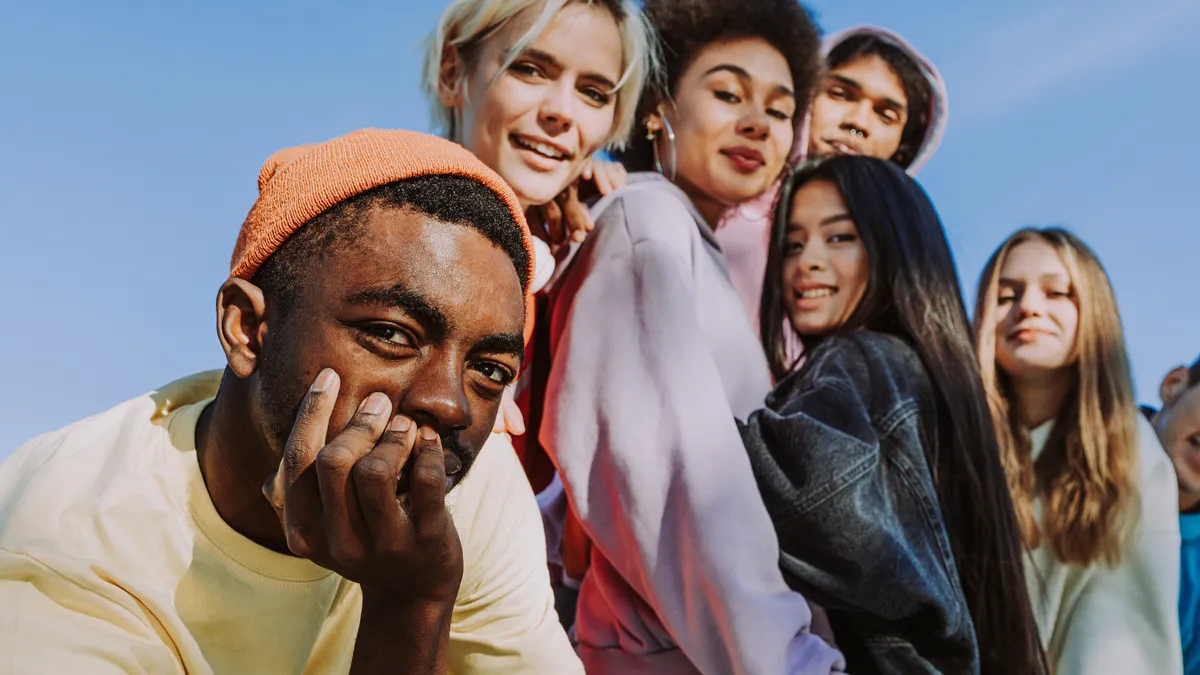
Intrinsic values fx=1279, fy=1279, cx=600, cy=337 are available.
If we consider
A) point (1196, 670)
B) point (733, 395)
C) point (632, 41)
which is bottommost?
point (1196, 670)

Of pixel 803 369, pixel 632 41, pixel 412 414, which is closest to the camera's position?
pixel 412 414

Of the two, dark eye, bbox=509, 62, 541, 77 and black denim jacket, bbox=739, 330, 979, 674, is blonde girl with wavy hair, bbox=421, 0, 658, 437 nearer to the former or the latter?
dark eye, bbox=509, 62, 541, 77

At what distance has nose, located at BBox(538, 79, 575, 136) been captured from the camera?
3027 mm

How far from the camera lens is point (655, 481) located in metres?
2.70

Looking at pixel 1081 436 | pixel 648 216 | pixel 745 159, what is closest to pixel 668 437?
pixel 648 216

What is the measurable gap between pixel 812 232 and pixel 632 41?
26.8 inches

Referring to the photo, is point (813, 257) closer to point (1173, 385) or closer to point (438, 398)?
point (438, 398)

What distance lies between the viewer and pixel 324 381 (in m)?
1.69

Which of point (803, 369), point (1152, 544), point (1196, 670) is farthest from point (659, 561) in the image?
point (1196, 670)

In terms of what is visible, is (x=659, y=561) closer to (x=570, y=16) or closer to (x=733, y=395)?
(x=733, y=395)

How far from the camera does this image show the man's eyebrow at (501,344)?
1.82 m

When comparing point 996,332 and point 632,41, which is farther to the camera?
point 996,332

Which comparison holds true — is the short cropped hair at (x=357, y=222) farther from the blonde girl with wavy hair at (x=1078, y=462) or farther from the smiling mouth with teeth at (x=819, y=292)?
the blonde girl with wavy hair at (x=1078, y=462)

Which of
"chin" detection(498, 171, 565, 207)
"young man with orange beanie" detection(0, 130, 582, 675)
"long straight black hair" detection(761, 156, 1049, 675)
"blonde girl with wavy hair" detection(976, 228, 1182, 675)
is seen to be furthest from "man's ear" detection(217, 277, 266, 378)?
"blonde girl with wavy hair" detection(976, 228, 1182, 675)
